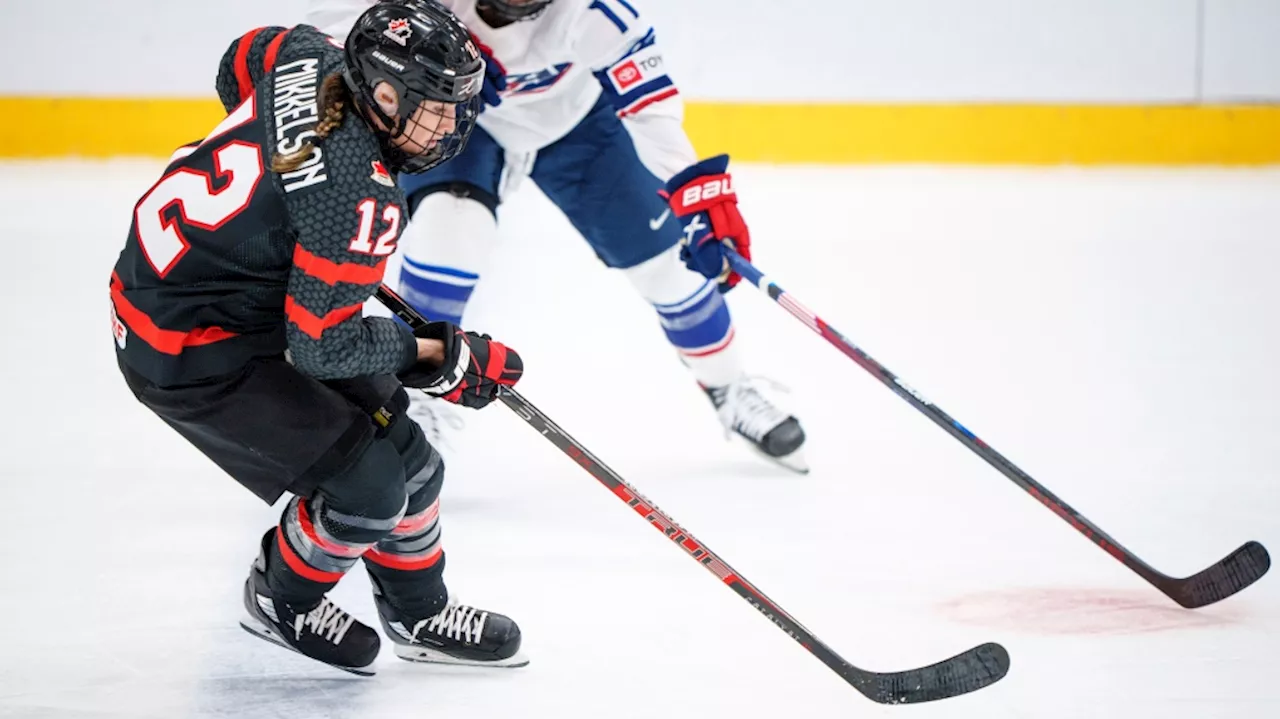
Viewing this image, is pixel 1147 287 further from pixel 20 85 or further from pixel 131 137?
pixel 20 85

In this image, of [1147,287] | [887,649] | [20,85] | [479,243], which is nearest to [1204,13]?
[1147,287]

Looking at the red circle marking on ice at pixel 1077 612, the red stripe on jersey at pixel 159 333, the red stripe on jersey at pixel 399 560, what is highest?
the red stripe on jersey at pixel 159 333

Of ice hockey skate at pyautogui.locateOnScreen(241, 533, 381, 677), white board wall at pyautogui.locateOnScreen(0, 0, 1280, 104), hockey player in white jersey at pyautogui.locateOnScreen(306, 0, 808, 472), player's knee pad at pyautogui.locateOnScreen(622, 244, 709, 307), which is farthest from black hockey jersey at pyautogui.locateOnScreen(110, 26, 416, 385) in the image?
white board wall at pyautogui.locateOnScreen(0, 0, 1280, 104)

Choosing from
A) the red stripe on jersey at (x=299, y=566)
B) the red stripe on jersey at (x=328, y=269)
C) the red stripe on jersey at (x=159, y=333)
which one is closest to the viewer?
the red stripe on jersey at (x=328, y=269)

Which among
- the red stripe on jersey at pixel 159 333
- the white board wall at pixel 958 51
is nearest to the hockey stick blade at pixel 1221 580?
the red stripe on jersey at pixel 159 333

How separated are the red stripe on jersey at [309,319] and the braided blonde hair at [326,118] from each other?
169 millimetres

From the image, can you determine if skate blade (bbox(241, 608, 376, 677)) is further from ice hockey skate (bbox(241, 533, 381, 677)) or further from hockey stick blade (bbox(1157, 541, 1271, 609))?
hockey stick blade (bbox(1157, 541, 1271, 609))

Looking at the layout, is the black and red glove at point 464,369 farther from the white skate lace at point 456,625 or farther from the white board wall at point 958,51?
the white board wall at point 958,51

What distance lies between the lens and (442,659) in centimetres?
218

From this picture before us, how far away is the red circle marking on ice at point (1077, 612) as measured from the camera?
2.29 metres

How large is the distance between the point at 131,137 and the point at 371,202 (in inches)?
180

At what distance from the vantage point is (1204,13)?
19.5 feet

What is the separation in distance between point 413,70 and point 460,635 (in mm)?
898

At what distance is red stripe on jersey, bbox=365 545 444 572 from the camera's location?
2.11 meters
